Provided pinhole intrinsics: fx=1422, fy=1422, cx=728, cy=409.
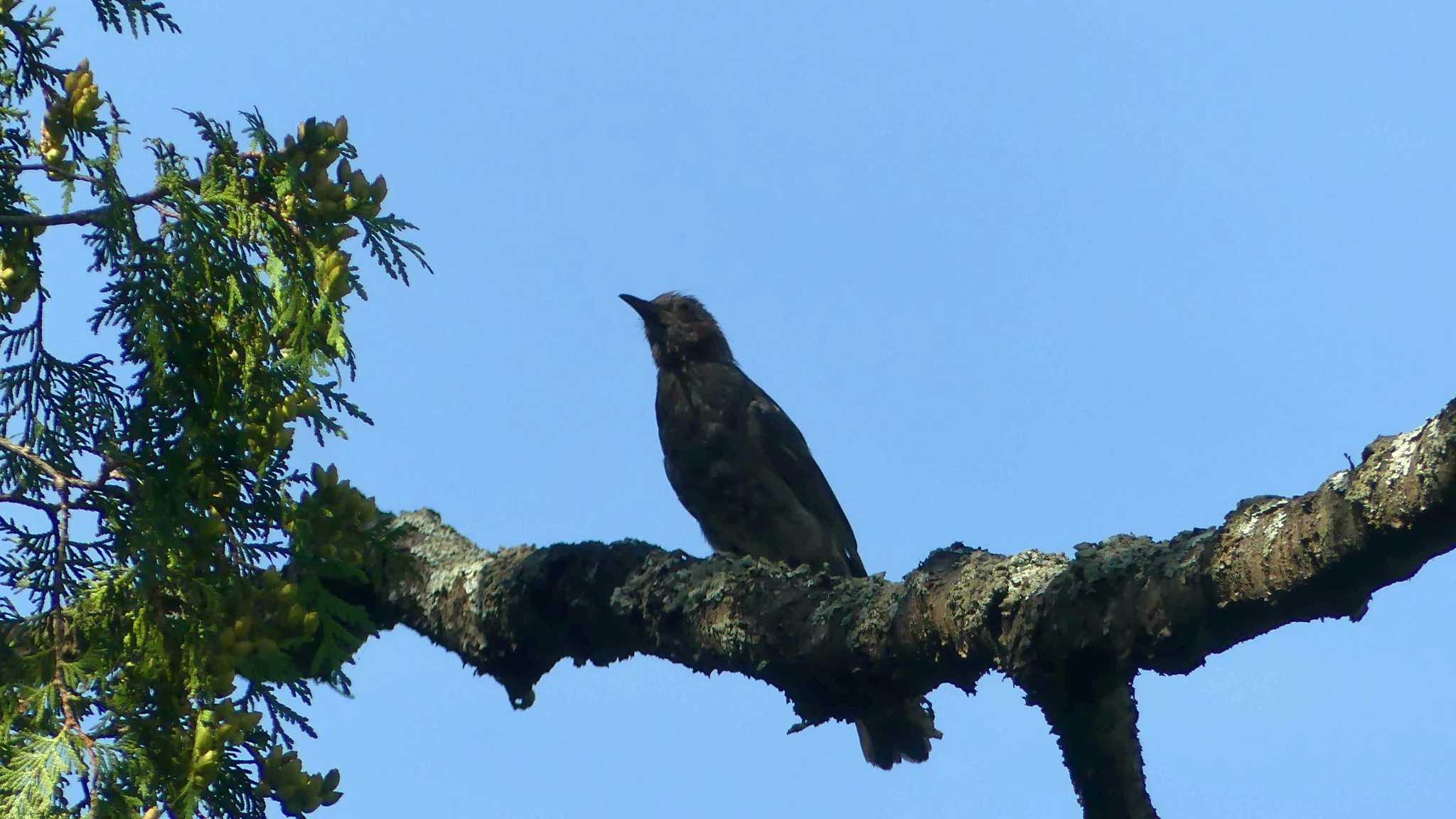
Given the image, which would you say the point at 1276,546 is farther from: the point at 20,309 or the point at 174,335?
the point at 20,309

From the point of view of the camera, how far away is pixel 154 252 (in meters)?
3.27

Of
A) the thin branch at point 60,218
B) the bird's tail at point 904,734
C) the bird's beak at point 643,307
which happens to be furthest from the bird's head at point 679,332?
the thin branch at point 60,218

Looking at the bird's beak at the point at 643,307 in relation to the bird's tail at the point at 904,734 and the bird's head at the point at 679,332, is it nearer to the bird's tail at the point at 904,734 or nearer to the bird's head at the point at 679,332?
the bird's head at the point at 679,332

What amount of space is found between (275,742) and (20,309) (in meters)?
1.16

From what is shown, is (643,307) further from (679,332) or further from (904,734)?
(904,734)

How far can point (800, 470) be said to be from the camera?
7.17 m

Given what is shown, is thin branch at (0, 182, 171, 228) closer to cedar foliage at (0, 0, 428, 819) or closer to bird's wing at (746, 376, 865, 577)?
cedar foliage at (0, 0, 428, 819)

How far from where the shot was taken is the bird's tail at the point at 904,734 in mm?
4363

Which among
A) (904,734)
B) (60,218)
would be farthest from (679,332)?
(60,218)

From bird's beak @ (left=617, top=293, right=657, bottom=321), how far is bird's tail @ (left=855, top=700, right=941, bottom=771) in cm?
376

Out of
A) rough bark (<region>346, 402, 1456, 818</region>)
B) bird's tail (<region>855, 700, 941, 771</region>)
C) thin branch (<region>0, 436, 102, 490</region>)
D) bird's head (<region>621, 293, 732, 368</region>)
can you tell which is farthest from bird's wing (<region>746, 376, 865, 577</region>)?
thin branch (<region>0, 436, 102, 490</region>)

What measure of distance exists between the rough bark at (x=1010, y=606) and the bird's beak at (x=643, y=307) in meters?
3.75

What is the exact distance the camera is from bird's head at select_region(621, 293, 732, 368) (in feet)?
25.5

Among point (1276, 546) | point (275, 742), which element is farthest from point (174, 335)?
point (1276, 546)
